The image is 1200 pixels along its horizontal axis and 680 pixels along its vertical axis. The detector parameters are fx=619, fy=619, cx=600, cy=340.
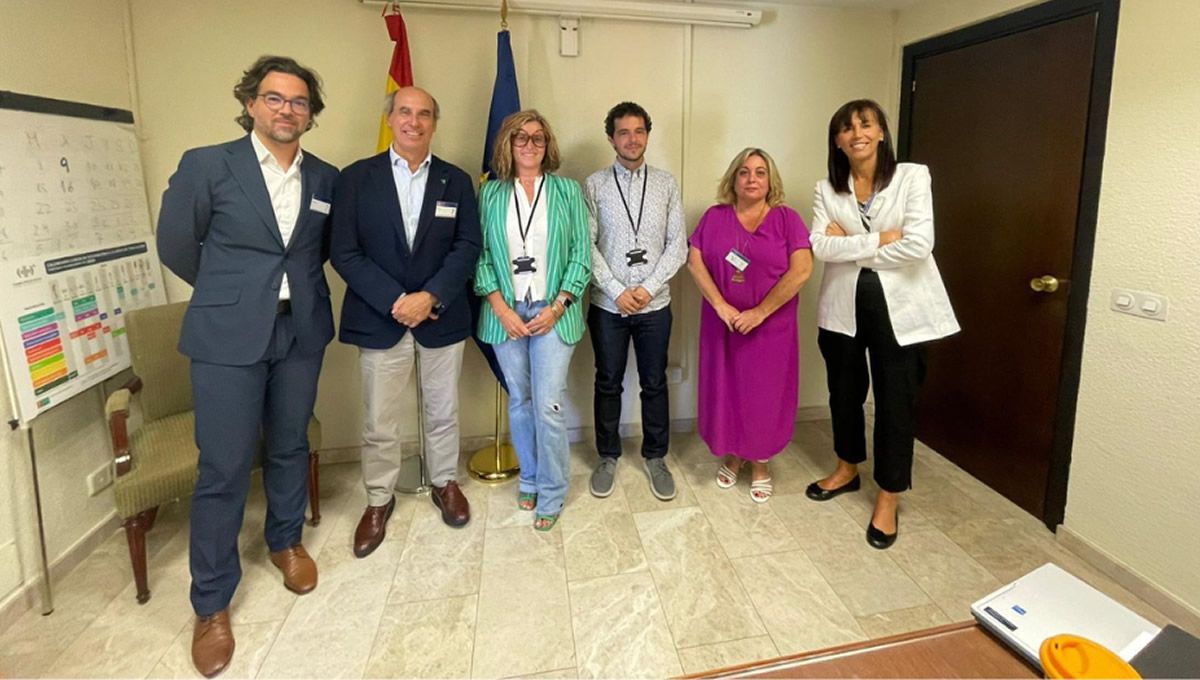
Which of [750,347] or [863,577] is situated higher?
[750,347]

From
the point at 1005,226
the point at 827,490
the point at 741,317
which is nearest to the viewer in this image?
the point at 741,317

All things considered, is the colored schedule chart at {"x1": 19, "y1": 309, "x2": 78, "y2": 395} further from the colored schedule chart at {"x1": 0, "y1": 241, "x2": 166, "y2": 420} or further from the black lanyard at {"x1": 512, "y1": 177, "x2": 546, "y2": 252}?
the black lanyard at {"x1": 512, "y1": 177, "x2": 546, "y2": 252}

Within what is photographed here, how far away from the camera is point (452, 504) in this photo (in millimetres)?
2611

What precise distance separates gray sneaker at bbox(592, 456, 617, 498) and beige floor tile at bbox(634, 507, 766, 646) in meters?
0.22

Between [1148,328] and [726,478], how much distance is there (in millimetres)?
1656

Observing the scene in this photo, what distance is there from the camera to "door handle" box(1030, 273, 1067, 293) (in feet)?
7.99

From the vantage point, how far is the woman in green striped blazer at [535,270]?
2418mm

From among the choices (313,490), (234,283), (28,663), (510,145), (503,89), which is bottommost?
(28,663)

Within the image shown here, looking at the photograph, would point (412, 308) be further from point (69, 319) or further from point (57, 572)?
point (57, 572)

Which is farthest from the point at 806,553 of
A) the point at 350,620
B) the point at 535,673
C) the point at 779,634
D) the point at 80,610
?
the point at 80,610

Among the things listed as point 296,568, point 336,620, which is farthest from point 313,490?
point 336,620

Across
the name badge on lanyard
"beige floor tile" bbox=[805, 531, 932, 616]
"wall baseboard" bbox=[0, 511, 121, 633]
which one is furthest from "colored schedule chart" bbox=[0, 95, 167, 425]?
"beige floor tile" bbox=[805, 531, 932, 616]

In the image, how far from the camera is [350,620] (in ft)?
6.68

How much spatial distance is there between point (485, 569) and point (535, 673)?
56cm
